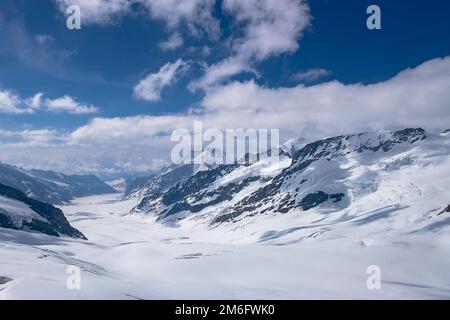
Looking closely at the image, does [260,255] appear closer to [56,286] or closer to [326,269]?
[326,269]

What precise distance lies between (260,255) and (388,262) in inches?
1730

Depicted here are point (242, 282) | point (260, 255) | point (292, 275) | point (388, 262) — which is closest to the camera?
point (242, 282)

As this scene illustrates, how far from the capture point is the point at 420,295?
8244cm

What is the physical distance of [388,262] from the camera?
449 feet

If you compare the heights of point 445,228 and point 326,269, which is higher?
point 445,228
